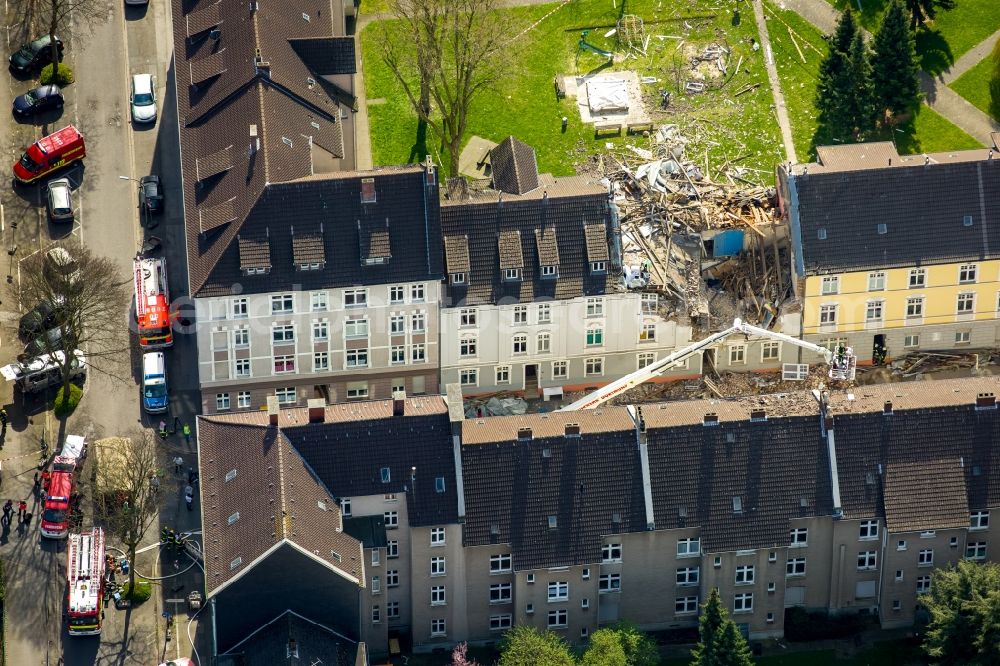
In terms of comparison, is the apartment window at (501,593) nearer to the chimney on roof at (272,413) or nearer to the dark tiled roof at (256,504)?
the dark tiled roof at (256,504)

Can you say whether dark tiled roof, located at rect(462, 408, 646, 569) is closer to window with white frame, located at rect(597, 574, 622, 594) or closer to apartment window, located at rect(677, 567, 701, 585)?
window with white frame, located at rect(597, 574, 622, 594)

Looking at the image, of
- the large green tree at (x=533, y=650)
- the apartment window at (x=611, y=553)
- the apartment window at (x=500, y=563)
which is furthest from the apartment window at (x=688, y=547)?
the apartment window at (x=500, y=563)

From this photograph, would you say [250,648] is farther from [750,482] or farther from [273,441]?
[750,482]

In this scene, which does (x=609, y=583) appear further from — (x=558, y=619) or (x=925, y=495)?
(x=925, y=495)

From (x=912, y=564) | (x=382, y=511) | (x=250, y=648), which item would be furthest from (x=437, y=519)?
(x=912, y=564)

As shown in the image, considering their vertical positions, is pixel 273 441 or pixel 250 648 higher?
pixel 273 441

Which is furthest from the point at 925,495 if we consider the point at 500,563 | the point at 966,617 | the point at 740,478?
the point at 500,563

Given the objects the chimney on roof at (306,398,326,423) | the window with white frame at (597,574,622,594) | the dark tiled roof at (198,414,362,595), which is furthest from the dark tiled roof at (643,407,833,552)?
the chimney on roof at (306,398,326,423)
